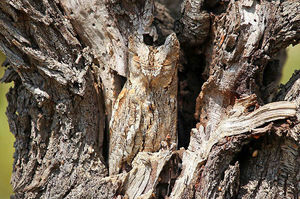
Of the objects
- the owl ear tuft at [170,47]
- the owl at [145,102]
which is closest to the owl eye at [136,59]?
the owl at [145,102]

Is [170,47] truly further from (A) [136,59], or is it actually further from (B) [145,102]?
(B) [145,102]

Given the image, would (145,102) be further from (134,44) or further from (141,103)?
(134,44)

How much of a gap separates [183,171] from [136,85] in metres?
0.44

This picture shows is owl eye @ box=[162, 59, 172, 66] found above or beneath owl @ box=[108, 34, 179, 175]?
above

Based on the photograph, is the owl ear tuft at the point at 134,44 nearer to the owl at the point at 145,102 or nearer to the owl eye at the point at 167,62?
the owl at the point at 145,102

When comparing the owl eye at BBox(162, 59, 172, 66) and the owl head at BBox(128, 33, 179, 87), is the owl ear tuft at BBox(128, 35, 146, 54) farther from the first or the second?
the owl eye at BBox(162, 59, 172, 66)

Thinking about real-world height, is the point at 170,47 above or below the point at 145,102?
above

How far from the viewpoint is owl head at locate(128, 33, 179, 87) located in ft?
4.58

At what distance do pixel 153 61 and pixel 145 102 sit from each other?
19 cm

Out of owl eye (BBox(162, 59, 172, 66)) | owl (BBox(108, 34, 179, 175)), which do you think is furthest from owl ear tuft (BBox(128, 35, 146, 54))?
owl eye (BBox(162, 59, 172, 66))

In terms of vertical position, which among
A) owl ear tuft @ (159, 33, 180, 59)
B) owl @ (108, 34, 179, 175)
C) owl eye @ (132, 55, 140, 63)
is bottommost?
owl @ (108, 34, 179, 175)

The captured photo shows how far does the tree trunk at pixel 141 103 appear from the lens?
1380mm

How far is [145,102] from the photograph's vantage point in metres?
1.45

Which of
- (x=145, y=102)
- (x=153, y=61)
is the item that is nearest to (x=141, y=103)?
(x=145, y=102)
